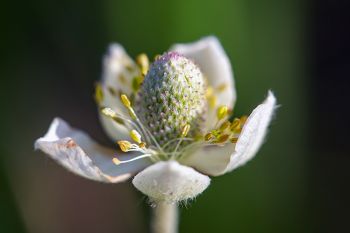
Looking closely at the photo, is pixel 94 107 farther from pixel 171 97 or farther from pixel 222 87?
pixel 171 97

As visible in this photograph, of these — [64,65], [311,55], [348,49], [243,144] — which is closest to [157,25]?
[64,65]

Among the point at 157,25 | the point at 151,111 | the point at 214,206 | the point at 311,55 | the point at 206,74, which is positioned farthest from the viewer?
the point at 311,55

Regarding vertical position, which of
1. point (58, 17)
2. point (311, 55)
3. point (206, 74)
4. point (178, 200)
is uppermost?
point (58, 17)

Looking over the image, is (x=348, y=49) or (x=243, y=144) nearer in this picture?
(x=243, y=144)

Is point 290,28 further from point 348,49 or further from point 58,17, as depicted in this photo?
point 58,17

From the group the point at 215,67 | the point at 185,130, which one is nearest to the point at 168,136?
the point at 185,130

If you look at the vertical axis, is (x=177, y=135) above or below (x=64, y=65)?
below
